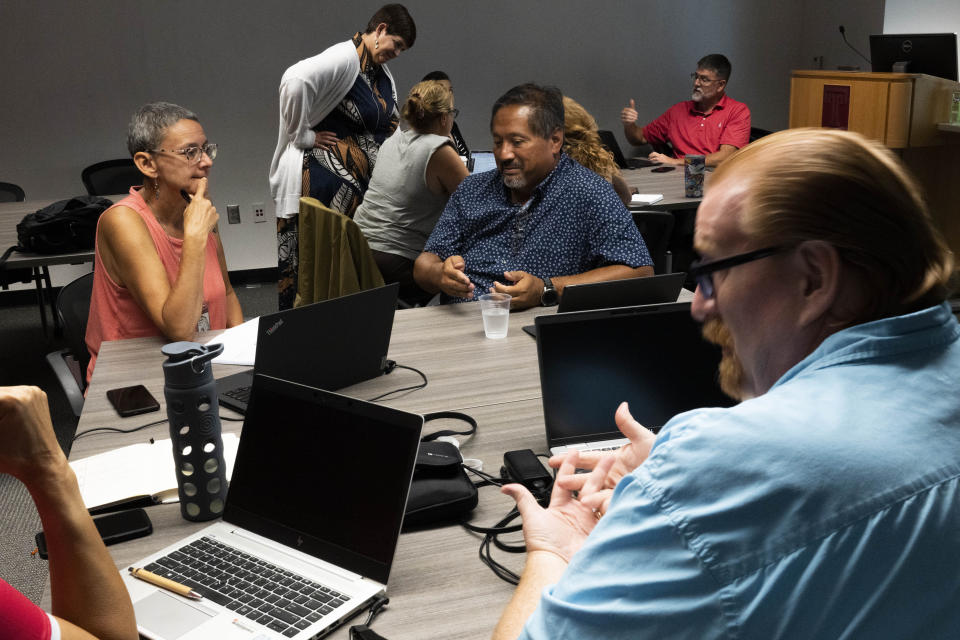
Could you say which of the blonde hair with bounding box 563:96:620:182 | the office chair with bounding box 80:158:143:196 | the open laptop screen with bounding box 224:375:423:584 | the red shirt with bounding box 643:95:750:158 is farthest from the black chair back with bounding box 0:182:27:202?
the open laptop screen with bounding box 224:375:423:584

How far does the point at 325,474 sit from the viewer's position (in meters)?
1.30

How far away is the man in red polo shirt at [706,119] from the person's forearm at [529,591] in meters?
5.13

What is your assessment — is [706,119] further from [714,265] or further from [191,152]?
[714,265]

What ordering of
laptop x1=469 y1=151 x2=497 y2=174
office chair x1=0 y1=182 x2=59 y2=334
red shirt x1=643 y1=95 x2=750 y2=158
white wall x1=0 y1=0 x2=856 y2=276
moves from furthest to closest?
red shirt x1=643 y1=95 x2=750 y2=158
white wall x1=0 y1=0 x2=856 y2=276
laptop x1=469 y1=151 x2=497 y2=174
office chair x1=0 y1=182 x2=59 y2=334

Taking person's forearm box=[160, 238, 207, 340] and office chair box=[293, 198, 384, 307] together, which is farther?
office chair box=[293, 198, 384, 307]

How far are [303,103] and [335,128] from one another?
0.79 feet

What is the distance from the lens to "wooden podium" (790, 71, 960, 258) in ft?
16.2

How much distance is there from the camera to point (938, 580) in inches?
28.5

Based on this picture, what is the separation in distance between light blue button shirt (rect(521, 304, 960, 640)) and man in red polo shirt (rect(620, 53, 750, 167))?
5405 millimetres

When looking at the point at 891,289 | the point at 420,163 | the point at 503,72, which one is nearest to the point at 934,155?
the point at 503,72

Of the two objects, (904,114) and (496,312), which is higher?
(904,114)

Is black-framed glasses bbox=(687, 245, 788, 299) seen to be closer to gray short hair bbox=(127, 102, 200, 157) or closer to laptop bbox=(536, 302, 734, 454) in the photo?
laptop bbox=(536, 302, 734, 454)

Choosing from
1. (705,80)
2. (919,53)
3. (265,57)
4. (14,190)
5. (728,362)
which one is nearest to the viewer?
(728,362)

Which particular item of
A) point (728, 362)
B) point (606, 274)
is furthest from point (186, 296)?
point (728, 362)
